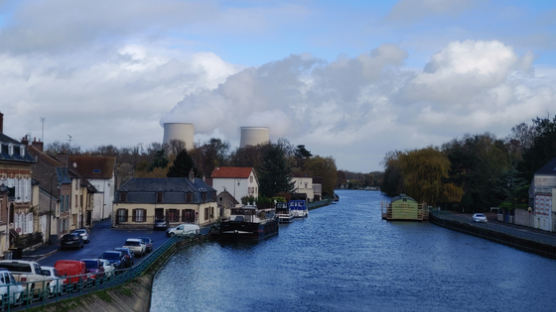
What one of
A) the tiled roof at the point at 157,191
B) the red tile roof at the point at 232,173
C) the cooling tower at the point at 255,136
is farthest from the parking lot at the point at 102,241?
the cooling tower at the point at 255,136

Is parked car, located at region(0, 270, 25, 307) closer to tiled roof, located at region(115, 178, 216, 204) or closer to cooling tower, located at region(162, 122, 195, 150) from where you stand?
tiled roof, located at region(115, 178, 216, 204)

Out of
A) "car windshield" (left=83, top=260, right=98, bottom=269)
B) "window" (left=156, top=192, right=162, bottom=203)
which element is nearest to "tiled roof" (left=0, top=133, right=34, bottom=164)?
"car windshield" (left=83, top=260, right=98, bottom=269)

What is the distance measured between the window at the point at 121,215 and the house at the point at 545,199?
4729 cm

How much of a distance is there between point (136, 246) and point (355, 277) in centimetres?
1653

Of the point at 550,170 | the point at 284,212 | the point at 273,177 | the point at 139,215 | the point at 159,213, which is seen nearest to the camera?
the point at 139,215

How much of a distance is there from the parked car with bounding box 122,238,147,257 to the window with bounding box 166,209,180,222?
82.0 feet

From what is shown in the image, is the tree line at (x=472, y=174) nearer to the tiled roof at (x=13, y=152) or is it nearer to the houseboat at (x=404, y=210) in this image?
the houseboat at (x=404, y=210)

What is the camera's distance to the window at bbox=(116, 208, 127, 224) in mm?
73375

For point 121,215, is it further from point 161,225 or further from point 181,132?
point 181,132

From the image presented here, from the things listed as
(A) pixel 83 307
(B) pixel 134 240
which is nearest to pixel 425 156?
(B) pixel 134 240

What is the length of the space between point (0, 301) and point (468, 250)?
5002 centimetres

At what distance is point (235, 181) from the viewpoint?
11038 centimetres

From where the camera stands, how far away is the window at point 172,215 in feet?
245

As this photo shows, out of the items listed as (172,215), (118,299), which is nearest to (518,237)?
(172,215)
